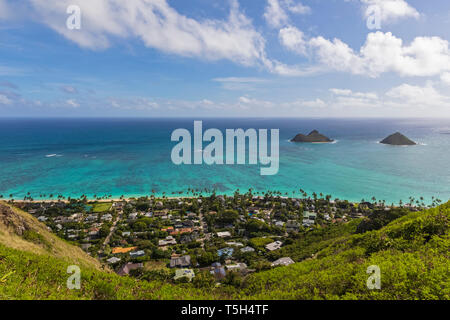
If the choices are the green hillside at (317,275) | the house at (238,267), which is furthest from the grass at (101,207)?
the house at (238,267)

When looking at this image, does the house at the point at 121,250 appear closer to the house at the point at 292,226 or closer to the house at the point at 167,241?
the house at the point at 167,241

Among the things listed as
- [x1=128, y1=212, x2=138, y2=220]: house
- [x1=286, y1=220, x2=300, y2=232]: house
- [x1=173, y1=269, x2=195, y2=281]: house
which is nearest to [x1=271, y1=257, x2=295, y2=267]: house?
[x1=173, y1=269, x2=195, y2=281]: house

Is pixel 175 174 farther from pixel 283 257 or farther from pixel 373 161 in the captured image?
pixel 373 161

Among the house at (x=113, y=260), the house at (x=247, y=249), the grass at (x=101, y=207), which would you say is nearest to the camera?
the house at (x=113, y=260)

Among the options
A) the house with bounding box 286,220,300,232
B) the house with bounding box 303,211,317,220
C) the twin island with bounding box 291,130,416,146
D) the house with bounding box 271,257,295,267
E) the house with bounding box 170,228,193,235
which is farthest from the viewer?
the twin island with bounding box 291,130,416,146

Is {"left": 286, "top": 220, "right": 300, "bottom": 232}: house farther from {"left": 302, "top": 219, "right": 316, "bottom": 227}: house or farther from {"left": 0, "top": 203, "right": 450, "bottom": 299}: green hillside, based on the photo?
{"left": 0, "top": 203, "right": 450, "bottom": 299}: green hillside
